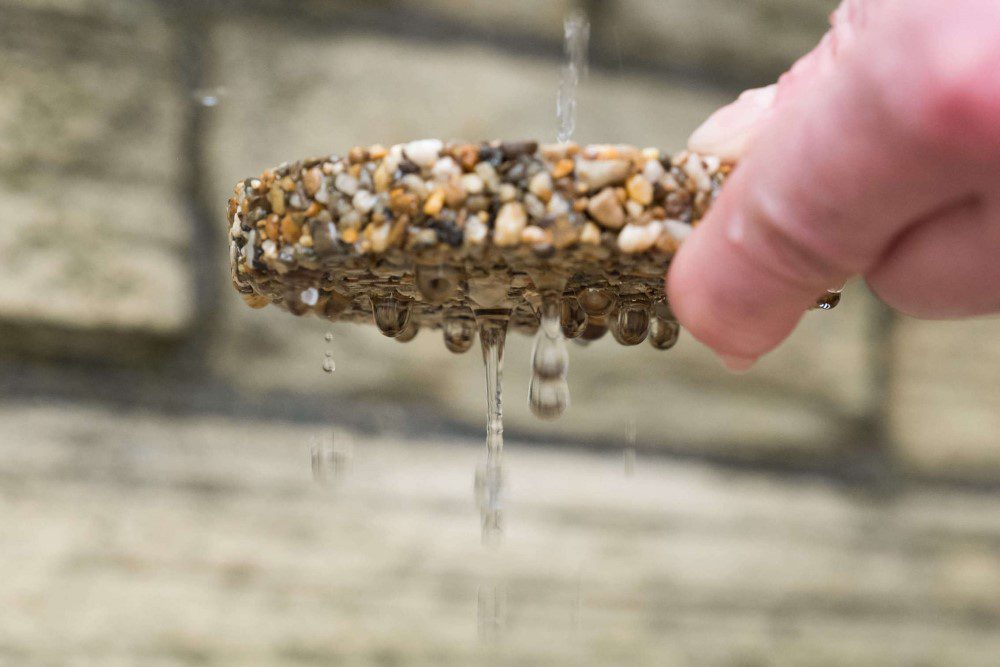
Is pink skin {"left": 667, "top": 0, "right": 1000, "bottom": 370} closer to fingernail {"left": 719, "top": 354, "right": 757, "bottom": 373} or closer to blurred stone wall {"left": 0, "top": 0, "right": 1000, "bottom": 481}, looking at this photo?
fingernail {"left": 719, "top": 354, "right": 757, "bottom": 373}

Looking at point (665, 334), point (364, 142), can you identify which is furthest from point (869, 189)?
point (364, 142)

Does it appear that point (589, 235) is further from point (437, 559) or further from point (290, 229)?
point (437, 559)

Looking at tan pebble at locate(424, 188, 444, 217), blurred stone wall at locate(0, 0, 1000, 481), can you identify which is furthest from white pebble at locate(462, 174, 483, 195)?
blurred stone wall at locate(0, 0, 1000, 481)

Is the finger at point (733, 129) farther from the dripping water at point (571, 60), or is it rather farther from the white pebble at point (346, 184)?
the dripping water at point (571, 60)

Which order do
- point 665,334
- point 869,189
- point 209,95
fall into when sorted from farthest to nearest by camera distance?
1. point 209,95
2. point 665,334
3. point 869,189

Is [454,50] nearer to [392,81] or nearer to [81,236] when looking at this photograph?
→ [392,81]

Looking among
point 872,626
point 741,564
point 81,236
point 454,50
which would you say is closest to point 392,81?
point 454,50
